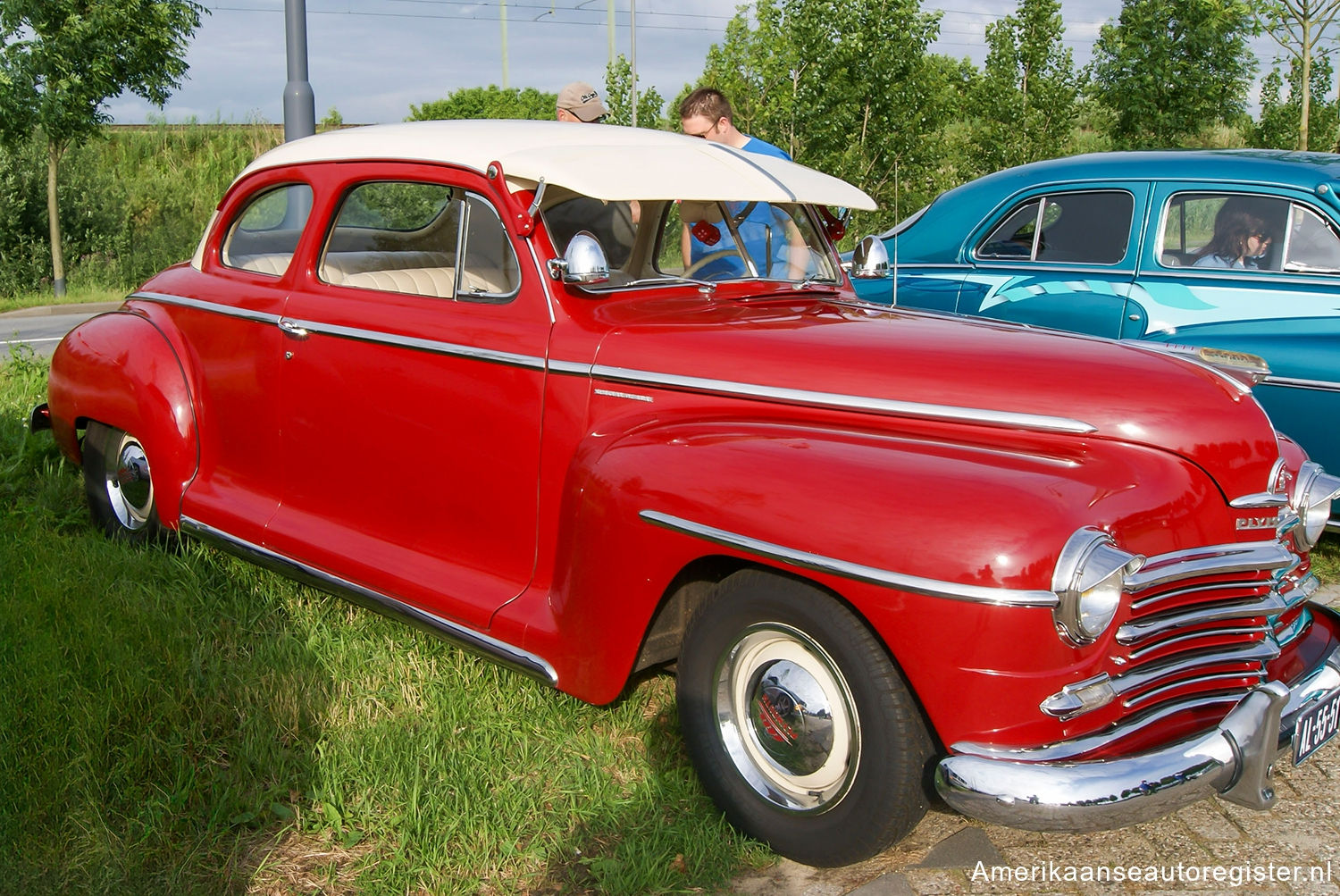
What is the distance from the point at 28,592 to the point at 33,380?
3841 mm

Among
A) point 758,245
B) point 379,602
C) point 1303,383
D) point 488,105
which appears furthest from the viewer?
point 488,105

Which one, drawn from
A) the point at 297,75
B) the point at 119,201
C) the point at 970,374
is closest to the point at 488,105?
the point at 119,201

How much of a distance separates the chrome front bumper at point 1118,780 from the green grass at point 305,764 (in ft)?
2.43

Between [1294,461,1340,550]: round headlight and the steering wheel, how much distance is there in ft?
5.83

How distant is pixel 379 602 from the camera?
3594mm

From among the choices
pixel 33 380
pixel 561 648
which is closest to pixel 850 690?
pixel 561 648

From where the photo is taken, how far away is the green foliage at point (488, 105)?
104 feet

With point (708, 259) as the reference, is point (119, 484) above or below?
below

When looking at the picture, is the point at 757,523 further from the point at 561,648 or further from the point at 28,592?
the point at 28,592

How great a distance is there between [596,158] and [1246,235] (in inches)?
140

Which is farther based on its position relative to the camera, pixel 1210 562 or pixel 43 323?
pixel 43 323

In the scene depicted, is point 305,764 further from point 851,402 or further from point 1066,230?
point 1066,230

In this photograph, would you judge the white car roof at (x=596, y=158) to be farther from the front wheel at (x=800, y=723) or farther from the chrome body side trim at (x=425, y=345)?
the front wheel at (x=800, y=723)

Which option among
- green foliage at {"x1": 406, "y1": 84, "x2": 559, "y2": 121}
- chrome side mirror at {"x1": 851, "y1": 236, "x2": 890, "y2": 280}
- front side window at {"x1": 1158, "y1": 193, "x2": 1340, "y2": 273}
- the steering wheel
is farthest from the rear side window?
green foliage at {"x1": 406, "y1": 84, "x2": 559, "y2": 121}
